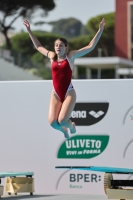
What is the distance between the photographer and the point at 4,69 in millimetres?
31219

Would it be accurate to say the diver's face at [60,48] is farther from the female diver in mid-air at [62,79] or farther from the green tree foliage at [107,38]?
the green tree foliage at [107,38]

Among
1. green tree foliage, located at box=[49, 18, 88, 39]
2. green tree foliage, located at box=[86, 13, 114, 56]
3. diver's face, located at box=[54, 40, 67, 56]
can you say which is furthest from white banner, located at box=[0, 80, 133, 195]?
green tree foliage, located at box=[49, 18, 88, 39]

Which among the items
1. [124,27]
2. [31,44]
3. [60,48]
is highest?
[124,27]

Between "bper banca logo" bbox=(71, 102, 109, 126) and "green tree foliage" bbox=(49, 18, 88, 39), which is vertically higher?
"green tree foliage" bbox=(49, 18, 88, 39)

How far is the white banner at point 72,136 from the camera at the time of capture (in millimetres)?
13578

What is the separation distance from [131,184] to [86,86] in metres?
2.74

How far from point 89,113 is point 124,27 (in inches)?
1934

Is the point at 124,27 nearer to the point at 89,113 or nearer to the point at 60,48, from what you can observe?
the point at 89,113

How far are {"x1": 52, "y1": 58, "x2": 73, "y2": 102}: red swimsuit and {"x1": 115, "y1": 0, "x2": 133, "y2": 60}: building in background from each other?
169 feet

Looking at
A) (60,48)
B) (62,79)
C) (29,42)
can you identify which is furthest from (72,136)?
(29,42)

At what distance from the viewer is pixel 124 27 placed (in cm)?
6197

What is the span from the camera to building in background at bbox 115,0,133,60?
2402 inches

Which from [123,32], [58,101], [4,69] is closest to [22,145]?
[58,101]

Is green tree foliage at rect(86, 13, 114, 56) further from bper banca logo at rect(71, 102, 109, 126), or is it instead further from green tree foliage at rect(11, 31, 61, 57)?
bper banca logo at rect(71, 102, 109, 126)
